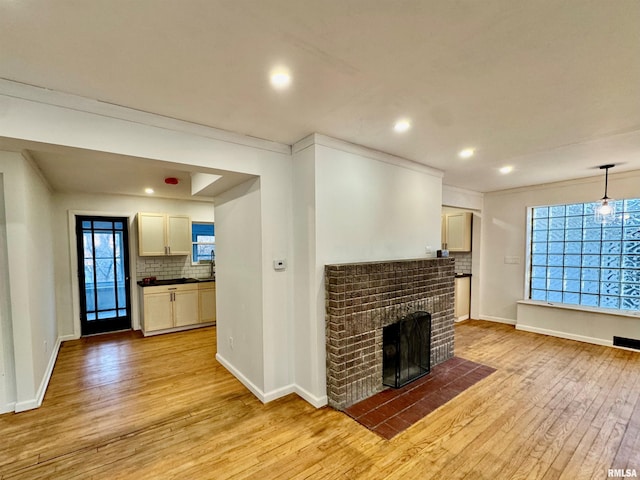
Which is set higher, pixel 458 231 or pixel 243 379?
pixel 458 231

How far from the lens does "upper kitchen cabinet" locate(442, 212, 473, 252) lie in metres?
6.02

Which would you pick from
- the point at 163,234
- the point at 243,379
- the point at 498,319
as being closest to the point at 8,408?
the point at 243,379

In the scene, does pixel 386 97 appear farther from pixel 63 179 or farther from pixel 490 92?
pixel 63 179

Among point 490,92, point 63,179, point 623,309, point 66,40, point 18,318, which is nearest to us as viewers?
point 66,40

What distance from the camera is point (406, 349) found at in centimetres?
329

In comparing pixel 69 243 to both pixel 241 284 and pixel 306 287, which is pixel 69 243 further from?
pixel 306 287

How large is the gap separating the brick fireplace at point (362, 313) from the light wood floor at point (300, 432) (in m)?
0.34

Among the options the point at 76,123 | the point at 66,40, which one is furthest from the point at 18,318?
the point at 66,40

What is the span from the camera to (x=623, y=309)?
448 cm

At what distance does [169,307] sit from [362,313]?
4.07 metres

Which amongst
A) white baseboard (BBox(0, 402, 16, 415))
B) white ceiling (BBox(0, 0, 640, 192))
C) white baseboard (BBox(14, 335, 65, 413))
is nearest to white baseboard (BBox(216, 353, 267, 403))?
white baseboard (BBox(14, 335, 65, 413))

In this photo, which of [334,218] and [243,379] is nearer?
[334,218]

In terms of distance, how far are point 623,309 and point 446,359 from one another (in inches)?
124

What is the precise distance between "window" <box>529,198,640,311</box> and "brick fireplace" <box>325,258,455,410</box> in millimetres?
3372
